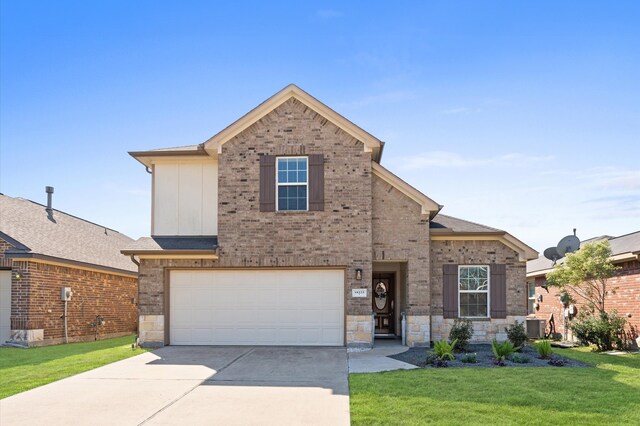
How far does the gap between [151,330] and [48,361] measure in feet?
10.3

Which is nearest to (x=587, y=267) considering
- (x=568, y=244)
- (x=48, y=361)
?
(x=568, y=244)

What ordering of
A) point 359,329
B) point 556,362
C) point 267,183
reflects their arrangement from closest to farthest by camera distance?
point 556,362
point 359,329
point 267,183

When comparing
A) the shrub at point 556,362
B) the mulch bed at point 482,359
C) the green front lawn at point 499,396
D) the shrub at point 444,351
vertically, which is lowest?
the mulch bed at point 482,359

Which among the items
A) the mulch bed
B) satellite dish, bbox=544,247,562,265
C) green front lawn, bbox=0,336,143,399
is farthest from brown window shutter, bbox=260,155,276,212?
satellite dish, bbox=544,247,562,265

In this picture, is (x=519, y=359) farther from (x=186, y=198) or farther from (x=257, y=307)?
(x=186, y=198)

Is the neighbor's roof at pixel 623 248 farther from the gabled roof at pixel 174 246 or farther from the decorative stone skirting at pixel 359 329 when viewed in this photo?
the gabled roof at pixel 174 246

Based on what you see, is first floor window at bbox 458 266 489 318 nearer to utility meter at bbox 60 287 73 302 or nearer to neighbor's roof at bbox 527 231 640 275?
neighbor's roof at bbox 527 231 640 275

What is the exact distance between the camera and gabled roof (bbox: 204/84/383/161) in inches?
640

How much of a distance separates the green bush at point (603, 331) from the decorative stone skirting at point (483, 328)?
1789mm

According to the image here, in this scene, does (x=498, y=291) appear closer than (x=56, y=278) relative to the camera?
Yes

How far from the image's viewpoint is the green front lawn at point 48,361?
10.9 m

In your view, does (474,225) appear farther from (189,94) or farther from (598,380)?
(189,94)

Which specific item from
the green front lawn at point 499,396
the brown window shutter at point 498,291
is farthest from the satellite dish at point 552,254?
the green front lawn at point 499,396

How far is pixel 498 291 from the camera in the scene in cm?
1725
